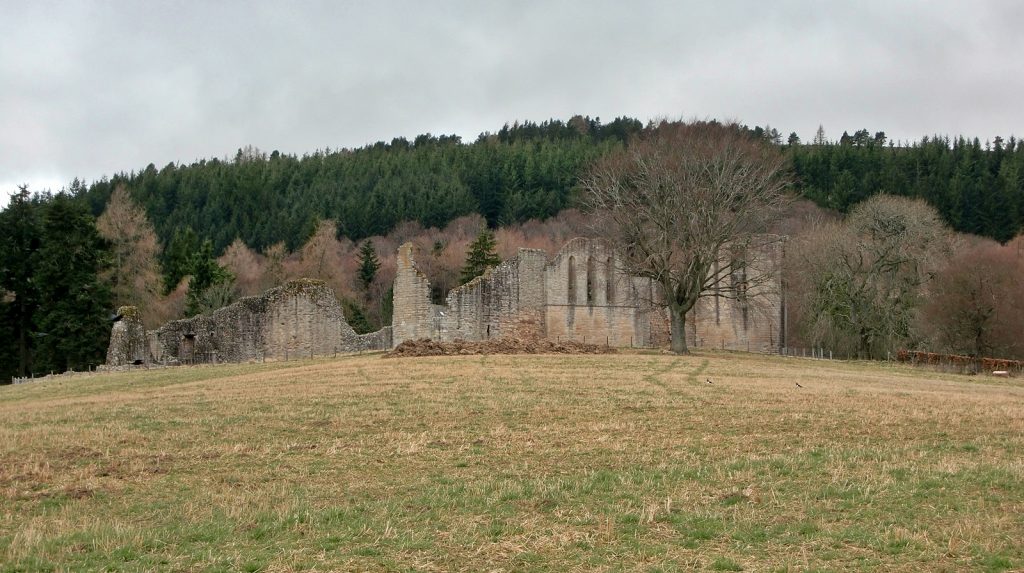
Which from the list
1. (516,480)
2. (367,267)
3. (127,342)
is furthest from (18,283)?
(516,480)

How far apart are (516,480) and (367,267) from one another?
A: 74.2 m

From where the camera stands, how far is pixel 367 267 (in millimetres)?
84875

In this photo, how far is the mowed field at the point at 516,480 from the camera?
27.9ft

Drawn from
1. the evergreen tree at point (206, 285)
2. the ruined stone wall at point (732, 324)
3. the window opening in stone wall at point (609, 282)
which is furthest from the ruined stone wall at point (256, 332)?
the evergreen tree at point (206, 285)

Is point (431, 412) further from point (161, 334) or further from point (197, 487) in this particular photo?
point (161, 334)

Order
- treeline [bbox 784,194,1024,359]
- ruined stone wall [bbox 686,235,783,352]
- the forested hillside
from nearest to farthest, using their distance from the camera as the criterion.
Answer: treeline [bbox 784,194,1024,359], ruined stone wall [bbox 686,235,783,352], the forested hillside

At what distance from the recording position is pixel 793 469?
40.0 ft

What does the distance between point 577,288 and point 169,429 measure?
31820 millimetres

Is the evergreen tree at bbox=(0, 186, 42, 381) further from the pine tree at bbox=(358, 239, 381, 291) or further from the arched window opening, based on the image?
the pine tree at bbox=(358, 239, 381, 291)

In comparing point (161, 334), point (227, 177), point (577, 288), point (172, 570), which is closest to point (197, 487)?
point (172, 570)

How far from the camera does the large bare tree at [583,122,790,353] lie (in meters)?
39.7

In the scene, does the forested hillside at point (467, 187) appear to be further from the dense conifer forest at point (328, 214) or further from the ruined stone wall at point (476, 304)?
the ruined stone wall at point (476, 304)

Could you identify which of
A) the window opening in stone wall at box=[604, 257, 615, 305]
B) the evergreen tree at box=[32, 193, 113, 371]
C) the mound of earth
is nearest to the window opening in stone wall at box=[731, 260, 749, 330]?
the window opening in stone wall at box=[604, 257, 615, 305]

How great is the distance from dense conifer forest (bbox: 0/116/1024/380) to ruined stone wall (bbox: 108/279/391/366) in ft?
31.3
